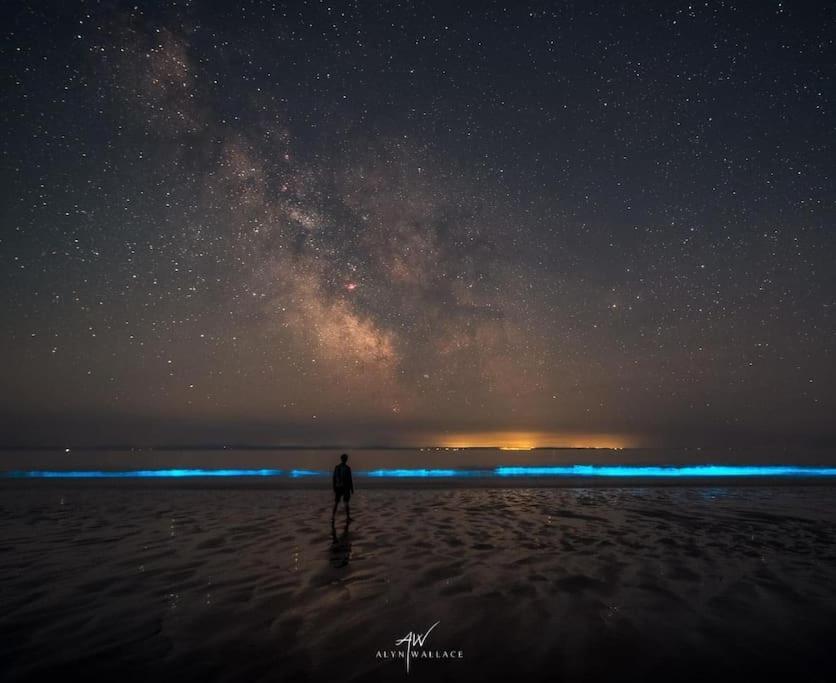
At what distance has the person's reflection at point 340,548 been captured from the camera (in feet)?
35.7

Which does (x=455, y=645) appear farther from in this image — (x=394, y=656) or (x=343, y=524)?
(x=343, y=524)

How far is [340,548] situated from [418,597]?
4.48 m

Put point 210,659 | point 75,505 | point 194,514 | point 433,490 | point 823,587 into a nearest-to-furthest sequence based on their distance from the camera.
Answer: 1. point 210,659
2. point 823,587
3. point 194,514
4. point 75,505
5. point 433,490

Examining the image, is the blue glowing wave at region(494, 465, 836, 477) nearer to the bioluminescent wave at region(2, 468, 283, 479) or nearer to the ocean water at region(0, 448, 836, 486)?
the ocean water at region(0, 448, 836, 486)

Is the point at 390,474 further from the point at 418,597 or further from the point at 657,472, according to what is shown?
the point at 418,597

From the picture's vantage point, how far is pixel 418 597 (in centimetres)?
841

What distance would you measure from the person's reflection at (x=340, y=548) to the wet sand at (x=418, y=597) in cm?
8

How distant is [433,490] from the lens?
2831cm

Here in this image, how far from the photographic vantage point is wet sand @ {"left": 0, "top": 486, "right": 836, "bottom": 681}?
590 cm

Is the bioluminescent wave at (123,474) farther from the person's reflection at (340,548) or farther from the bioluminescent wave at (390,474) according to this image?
the person's reflection at (340,548)

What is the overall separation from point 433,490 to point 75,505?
17.1m

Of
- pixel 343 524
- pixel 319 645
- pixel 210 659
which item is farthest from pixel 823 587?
pixel 343 524

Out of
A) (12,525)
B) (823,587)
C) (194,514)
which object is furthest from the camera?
(194,514)

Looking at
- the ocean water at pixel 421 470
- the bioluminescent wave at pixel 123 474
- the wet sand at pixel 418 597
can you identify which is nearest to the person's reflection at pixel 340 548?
the wet sand at pixel 418 597
